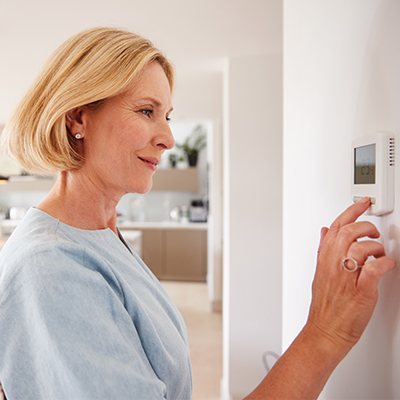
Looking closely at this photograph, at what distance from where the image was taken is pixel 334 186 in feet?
2.39

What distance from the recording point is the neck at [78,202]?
69 cm

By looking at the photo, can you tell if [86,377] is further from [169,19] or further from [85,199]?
[169,19]

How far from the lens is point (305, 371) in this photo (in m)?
0.56

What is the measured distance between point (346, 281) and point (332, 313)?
0.19 feet

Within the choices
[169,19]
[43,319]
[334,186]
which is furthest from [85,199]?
[169,19]

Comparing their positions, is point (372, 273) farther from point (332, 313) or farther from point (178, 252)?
point (178, 252)

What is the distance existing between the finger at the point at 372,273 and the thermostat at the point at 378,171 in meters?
0.08

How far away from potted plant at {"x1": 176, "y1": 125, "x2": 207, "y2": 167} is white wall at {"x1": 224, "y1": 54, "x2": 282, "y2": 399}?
344 centimetres

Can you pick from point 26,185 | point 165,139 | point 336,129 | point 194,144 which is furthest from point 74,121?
point 26,185

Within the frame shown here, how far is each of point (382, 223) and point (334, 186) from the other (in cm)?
19

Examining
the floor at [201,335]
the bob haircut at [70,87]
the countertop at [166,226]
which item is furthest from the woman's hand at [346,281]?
the countertop at [166,226]

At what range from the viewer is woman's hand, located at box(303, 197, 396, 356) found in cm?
50

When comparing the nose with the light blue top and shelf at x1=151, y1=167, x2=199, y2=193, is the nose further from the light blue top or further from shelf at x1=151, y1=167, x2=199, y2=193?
shelf at x1=151, y1=167, x2=199, y2=193

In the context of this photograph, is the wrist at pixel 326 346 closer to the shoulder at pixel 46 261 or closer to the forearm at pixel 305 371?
the forearm at pixel 305 371
